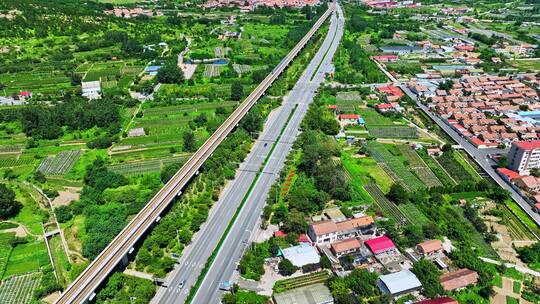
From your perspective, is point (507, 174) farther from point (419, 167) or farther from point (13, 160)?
point (13, 160)

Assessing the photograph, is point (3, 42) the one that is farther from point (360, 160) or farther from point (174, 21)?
point (360, 160)

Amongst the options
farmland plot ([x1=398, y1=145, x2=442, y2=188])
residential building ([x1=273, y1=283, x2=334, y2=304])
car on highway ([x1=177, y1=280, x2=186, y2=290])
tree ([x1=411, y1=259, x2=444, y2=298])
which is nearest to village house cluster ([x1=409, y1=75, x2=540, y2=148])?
farmland plot ([x1=398, y1=145, x2=442, y2=188])

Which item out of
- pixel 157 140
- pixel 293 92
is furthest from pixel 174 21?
pixel 157 140

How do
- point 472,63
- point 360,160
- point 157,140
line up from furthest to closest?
point 472,63 < point 157,140 < point 360,160

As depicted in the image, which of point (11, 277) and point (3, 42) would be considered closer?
point (11, 277)

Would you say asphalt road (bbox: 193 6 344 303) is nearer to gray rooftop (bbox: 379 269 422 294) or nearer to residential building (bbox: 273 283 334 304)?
residential building (bbox: 273 283 334 304)

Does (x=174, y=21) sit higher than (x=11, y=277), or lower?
higher
